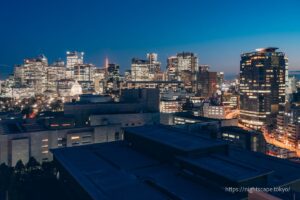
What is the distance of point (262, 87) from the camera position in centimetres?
18338

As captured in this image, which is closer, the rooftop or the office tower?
the rooftop

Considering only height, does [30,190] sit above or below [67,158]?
below

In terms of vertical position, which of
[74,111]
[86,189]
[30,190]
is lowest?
[30,190]

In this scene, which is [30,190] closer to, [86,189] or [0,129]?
[86,189]

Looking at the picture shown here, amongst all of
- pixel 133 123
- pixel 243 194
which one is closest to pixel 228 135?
pixel 133 123

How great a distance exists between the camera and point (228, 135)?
102m

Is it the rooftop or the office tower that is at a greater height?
the office tower

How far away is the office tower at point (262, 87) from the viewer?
178 meters

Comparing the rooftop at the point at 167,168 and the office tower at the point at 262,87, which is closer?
the rooftop at the point at 167,168

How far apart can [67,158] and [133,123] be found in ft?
197

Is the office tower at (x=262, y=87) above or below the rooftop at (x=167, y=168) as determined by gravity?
above

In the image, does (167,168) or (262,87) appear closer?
(167,168)

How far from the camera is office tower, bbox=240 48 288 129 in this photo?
178500mm

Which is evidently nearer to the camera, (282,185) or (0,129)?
(282,185)
